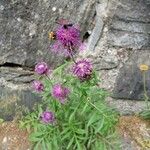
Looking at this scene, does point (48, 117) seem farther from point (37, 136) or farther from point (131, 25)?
point (131, 25)

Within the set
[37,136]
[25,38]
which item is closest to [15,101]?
[25,38]

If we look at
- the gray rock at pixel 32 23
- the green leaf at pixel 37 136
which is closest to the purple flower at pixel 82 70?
the green leaf at pixel 37 136

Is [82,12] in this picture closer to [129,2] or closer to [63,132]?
[129,2]

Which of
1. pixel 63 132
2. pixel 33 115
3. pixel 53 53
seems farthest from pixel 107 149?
pixel 53 53

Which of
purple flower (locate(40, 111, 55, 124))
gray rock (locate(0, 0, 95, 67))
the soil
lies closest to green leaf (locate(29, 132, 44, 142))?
purple flower (locate(40, 111, 55, 124))

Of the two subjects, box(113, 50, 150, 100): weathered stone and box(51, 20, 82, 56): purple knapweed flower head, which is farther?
box(113, 50, 150, 100): weathered stone

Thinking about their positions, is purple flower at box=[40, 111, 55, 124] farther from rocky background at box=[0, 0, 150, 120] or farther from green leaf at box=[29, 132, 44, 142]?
rocky background at box=[0, 0, 150, 120]
